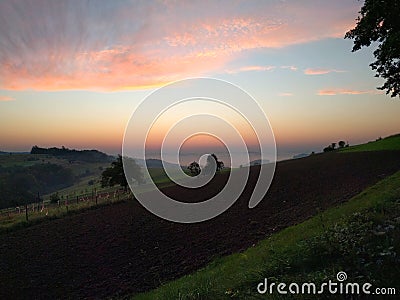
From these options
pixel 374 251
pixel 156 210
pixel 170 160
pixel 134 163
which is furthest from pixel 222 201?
pixel 134 163

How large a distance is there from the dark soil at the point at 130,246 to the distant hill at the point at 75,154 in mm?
133483

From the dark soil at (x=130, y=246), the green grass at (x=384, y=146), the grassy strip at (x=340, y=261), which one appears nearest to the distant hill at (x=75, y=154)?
the green grass at (x=384, y=146)

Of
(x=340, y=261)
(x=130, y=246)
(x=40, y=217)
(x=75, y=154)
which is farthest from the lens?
(x=75, y=154)

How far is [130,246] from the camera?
54.3 ft

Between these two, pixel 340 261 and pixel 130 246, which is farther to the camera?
pixel 130 246

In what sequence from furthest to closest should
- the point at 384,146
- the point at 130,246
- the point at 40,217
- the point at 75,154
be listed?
1. the point at 75,154
2. the point at 384,146
3. the point at 40,217
4. the point at 130,246

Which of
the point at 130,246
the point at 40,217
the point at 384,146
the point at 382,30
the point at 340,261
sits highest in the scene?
the point at 382,30

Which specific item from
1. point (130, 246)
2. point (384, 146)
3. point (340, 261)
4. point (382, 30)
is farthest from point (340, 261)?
point (384, 146)

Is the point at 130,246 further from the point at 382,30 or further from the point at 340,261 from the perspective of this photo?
the point at 382,30

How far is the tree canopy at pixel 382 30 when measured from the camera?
16.9 metres

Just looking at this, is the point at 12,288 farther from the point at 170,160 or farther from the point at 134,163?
the point at 134,163

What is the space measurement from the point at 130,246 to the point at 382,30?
20159mm

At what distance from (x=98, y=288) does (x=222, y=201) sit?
14979mm

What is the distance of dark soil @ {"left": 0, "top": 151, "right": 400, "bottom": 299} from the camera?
12.1 meters
